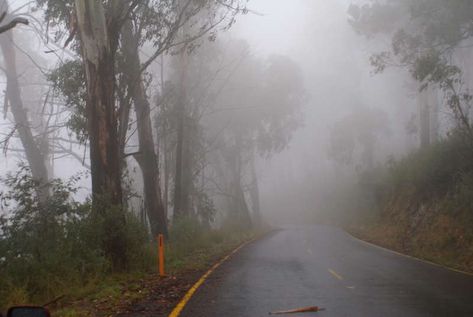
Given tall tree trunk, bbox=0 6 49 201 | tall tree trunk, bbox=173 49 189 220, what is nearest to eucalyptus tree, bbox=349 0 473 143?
tall tree trunk, bbox=173 49 189 220

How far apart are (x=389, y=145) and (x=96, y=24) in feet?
219

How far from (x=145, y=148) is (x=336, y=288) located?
455 inches

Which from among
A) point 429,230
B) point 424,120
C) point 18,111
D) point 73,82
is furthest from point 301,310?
point 424,120

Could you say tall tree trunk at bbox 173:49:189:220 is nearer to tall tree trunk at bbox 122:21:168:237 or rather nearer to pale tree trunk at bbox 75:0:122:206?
tall tree trunk at bbox 122:21:168:237

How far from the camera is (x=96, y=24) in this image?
13289 millimetres

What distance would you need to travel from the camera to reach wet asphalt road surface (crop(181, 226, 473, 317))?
8.61 meters

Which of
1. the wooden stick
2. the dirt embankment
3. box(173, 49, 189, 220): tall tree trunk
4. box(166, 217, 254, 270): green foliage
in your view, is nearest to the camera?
the wooden stick

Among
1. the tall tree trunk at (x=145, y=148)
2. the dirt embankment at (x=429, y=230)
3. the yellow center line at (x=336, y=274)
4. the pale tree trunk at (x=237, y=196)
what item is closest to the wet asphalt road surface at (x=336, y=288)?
the yellow center line at (x=336, y=274)

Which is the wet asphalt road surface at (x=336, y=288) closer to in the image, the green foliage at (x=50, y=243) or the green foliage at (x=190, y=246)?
the green foliage at (x=190, y=246)

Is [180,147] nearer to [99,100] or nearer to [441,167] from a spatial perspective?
[441,167]

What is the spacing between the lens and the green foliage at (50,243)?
9.84 m

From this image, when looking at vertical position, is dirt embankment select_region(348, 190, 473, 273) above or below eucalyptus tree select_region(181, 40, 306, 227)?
below

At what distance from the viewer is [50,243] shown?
36.0 feet

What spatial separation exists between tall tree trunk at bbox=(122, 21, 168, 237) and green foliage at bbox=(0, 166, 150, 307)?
638 centimetres
